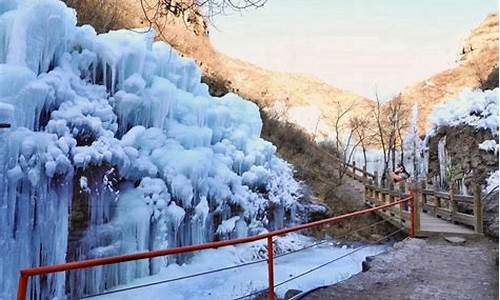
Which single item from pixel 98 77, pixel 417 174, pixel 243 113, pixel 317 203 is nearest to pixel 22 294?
pixel 98 77

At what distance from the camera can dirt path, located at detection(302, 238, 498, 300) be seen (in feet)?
17.0

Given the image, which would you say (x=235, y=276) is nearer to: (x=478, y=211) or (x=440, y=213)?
(x=478, y=211)

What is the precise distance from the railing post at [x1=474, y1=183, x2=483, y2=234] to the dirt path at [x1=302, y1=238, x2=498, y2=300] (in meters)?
2.06

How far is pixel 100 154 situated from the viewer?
26.2 feet

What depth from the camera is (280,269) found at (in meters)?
10.8

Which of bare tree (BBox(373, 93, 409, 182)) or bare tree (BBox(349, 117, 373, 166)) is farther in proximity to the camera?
bare tree (BBox(349, 117, 373, 166))

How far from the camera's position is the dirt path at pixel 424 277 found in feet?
17.0

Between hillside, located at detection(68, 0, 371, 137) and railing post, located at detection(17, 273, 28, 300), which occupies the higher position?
hillside, located at detection(68, 0, 371, 137)

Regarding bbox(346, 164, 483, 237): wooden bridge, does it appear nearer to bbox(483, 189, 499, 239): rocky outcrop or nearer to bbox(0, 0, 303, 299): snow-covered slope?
bbox(483, 189, 499, 239): rocky outcrop

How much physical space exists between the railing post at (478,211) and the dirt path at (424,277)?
2.06 meters

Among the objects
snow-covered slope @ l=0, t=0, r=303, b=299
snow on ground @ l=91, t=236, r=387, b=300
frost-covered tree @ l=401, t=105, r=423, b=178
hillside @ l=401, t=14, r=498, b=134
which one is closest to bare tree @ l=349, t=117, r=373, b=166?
frost-covered tree @ l=401, t=105, r=423, b=178

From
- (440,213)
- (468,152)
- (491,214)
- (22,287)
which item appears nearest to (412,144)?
(468,152)

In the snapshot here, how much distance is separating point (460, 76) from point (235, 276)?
50885mm

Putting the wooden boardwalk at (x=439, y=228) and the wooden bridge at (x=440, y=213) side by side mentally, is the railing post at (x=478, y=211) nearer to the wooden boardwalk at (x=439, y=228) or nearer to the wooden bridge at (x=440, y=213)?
the wooden bridge at (x=440, y=213)
